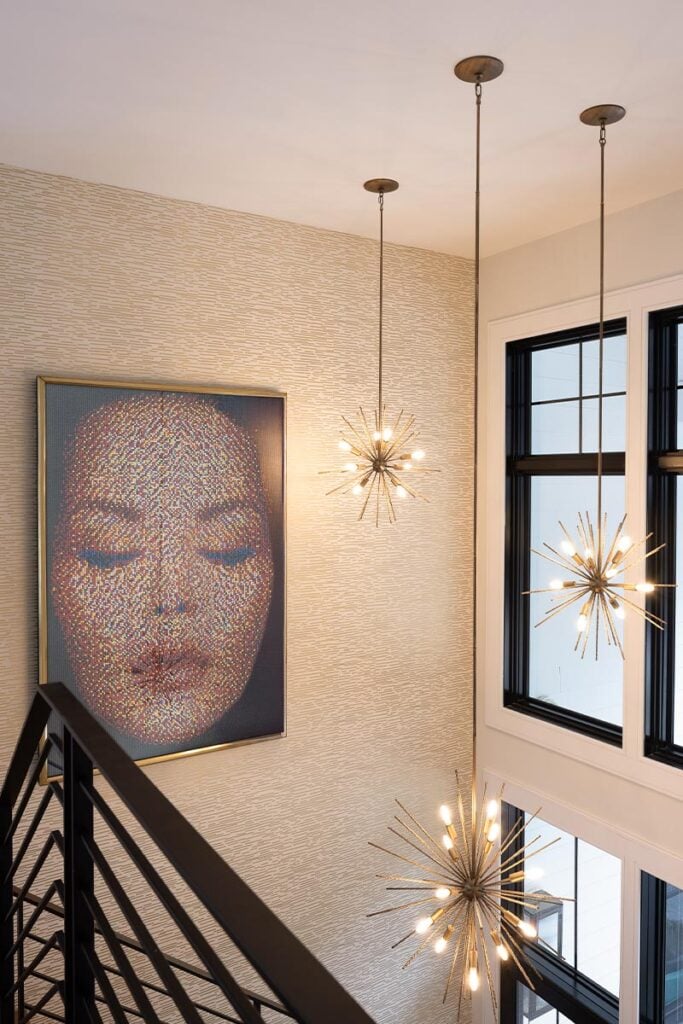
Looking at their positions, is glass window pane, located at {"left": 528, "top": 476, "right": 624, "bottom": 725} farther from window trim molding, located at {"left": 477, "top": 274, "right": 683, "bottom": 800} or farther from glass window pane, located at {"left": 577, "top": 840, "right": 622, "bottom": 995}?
glass window pane, located at {"left": 577, "top": 840, "right": 622, "bottom": 995}

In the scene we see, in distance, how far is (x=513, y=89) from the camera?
2018 millimetres

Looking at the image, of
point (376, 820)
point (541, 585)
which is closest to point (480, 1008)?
point (376, 820)

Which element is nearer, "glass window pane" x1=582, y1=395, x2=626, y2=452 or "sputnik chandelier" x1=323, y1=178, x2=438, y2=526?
"glass window pane" x1=582, y1=395, x2=626, y2=452

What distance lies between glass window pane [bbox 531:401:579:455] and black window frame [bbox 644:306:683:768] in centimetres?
39

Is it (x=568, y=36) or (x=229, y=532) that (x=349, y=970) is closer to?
(x=229, y=532)

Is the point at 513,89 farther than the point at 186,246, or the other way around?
the point at 186,246

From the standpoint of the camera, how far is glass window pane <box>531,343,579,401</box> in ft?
10.6

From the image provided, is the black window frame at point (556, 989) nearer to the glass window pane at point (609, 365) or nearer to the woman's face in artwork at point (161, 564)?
the woman's face in artwork at point (161, 564)

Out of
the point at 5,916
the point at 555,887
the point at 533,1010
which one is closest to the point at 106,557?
the point at 5,916

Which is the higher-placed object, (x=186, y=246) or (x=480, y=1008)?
(x=186, y=246)

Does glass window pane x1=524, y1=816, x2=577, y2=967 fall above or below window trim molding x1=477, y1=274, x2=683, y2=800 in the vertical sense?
below

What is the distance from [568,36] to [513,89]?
25cm

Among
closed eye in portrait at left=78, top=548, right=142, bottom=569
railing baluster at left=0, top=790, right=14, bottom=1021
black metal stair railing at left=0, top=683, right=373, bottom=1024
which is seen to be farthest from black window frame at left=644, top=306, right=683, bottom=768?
railing baluster at left=0, top=790, right=14, bottom=1021

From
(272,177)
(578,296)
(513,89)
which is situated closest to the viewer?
(513,89)
